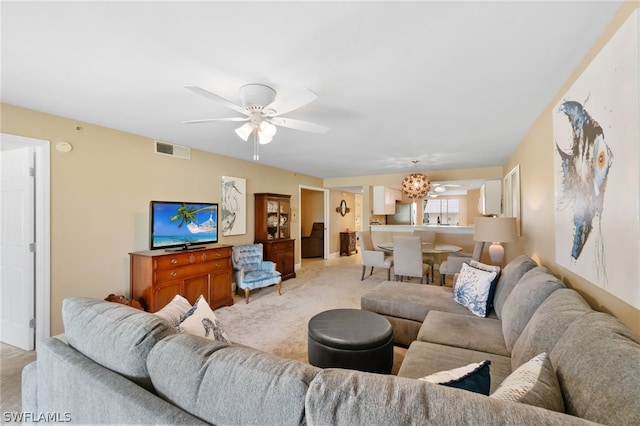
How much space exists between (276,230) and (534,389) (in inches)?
187

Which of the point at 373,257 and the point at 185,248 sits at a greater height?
the point at 185,248

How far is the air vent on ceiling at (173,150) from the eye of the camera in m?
3.68

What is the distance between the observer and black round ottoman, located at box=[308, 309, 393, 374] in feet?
6.13

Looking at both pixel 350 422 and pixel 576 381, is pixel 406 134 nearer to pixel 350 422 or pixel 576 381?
pixel 576 381

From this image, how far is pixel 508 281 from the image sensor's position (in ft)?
7.44

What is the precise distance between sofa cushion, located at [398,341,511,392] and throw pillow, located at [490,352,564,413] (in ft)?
1.77

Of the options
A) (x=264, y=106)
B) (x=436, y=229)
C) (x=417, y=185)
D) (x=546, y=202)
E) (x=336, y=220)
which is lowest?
(x=436, y=229)

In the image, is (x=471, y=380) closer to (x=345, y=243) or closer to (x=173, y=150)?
(x=173, y=150)

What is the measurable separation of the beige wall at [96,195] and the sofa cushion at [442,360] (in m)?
3.37

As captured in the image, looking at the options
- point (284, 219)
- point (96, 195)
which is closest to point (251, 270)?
point (284, 219)

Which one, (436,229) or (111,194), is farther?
(436,229)

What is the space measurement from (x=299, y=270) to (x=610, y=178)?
5575mm

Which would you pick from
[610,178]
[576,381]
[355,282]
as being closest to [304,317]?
[355,282]

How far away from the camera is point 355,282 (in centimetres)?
513
